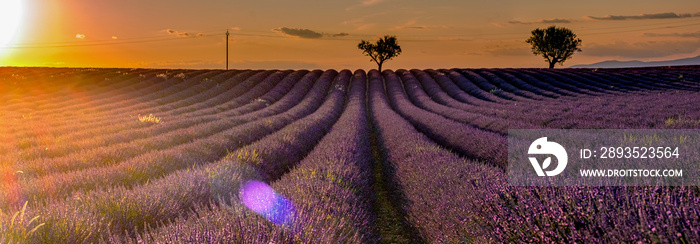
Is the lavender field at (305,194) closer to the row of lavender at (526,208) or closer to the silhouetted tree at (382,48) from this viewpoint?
the row of lavender at (526,208)

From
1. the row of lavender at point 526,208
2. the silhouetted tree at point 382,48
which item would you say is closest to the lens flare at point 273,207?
the row of lavender at point 526,208

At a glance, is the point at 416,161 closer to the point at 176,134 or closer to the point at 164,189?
the point at 164,189

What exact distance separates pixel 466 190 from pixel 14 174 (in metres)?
5.60

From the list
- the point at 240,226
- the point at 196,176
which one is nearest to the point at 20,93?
the point at 196,176

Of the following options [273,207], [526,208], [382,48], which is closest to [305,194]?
[273,207]

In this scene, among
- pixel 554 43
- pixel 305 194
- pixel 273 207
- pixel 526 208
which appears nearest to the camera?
pixel 526 208

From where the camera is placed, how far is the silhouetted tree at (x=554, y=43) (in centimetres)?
5794

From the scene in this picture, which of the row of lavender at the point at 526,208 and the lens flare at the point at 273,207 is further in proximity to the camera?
the lens flare at the point at 273,207

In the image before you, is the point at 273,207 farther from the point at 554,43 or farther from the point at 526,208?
the point at 554,43

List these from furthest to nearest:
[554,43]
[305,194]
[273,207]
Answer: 1. [554,43]
2. [305,194]
3. [273,207]

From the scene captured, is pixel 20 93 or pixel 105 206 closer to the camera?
pixel 105 206

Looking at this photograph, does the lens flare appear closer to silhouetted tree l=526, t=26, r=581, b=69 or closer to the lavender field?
the lavender field

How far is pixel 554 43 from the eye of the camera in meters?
58.0

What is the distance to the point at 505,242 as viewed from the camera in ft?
10.1
